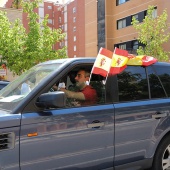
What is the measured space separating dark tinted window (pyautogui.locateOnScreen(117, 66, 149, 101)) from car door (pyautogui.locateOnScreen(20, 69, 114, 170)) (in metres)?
0.31

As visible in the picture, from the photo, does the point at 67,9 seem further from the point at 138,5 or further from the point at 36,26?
the point at 36,26

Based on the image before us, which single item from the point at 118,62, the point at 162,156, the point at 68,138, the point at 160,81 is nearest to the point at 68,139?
the point at 68,138

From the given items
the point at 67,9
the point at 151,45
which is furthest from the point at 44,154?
the point at 67,9

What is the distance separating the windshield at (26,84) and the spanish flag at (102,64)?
45 cm

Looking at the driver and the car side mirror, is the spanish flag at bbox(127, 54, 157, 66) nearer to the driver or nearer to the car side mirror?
the driver

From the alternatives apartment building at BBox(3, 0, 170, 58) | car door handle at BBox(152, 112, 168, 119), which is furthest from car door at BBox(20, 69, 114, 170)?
apartment building at BBox(3, 0, 170, 58)

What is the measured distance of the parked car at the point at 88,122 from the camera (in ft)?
9.14

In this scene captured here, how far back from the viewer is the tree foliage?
18.0 m

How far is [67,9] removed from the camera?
80.2 m

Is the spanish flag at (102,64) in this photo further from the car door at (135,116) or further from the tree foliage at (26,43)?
the tree foliage at (26,43)

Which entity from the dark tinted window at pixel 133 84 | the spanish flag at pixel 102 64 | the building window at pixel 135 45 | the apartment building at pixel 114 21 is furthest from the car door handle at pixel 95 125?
the building window at pixel 135 45

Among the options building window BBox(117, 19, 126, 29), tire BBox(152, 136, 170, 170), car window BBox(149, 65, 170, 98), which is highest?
building window BBox(117, 19, 126, 29)

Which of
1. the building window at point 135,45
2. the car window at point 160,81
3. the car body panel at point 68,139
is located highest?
the building window at point 135,45

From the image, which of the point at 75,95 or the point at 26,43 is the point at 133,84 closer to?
the point at 75,95
